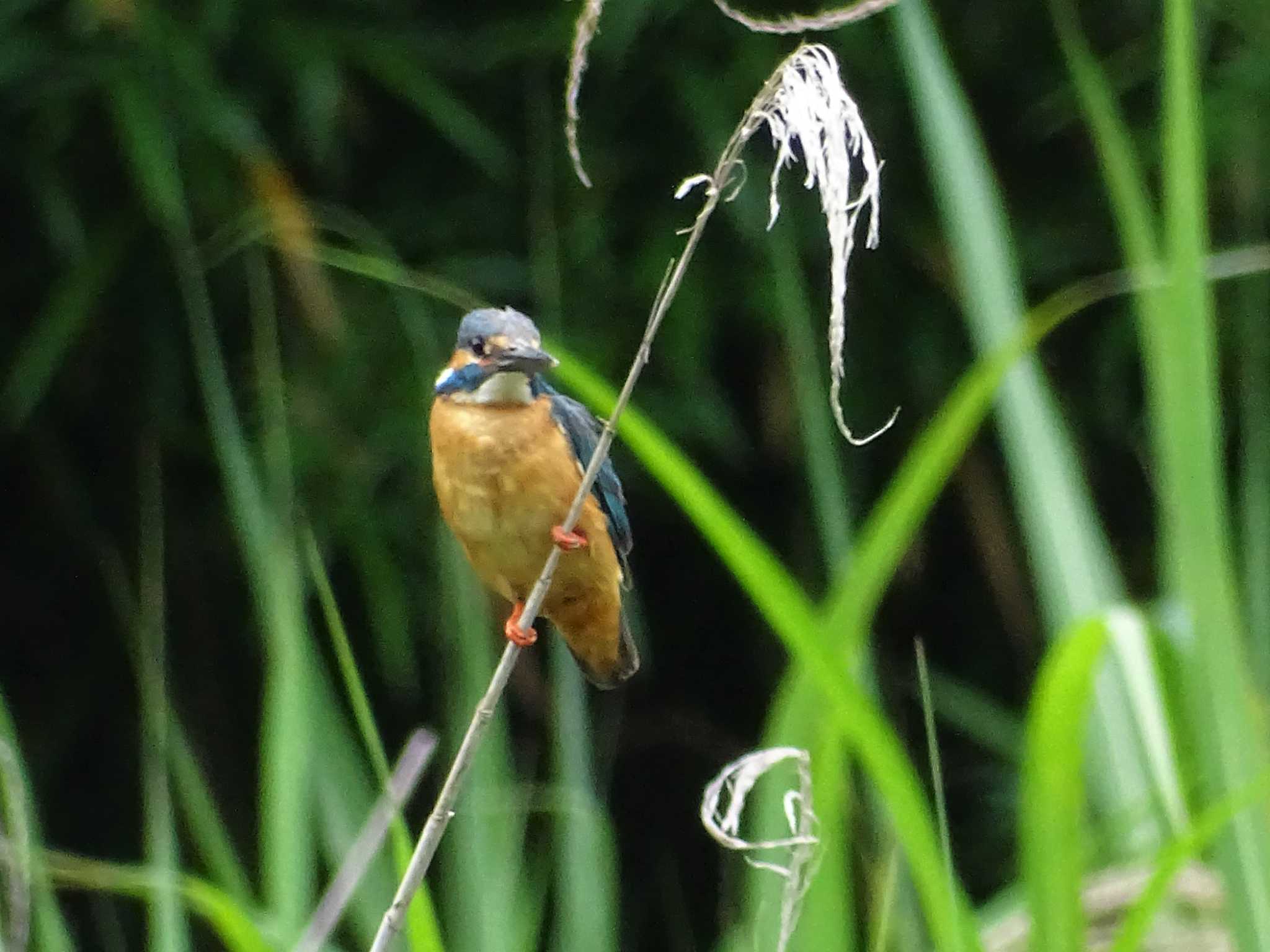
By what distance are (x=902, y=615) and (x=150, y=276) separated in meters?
1.38

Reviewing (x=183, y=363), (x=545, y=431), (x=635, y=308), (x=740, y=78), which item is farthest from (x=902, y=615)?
(x=545, y=431)

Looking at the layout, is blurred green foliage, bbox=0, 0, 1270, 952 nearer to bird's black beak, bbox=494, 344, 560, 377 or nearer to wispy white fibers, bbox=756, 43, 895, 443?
bird's black beak, bbox=494, 344, 560, 377

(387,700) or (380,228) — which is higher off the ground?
(380,228)

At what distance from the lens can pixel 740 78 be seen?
2432mm

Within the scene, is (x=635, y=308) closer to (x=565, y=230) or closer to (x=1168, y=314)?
(x=565, y=230)

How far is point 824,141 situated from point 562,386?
4.07 feet

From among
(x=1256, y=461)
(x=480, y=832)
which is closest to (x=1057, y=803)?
(x=480, y=832)

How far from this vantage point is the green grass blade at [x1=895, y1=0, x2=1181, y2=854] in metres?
1.45

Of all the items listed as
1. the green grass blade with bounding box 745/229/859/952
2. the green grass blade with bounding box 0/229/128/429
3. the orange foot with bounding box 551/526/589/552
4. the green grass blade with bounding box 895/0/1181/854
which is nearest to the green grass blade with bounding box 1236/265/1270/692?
the green grass blade with bounding box 895/0/1181/854

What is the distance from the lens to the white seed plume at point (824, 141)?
2.72ft

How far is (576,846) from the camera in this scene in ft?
4.81

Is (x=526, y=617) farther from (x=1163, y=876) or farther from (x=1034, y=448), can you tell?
(x=1034, y=448)

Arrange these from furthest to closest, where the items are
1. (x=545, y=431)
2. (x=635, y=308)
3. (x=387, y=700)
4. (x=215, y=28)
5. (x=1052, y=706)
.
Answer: (x=387, y=700) → (x=635, y=308) → (x=215, y=28) → (x=545, y=431) → (x=1052, y=706)

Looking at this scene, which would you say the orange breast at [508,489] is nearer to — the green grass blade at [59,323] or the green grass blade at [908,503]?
the green grass blade at [908,503]
